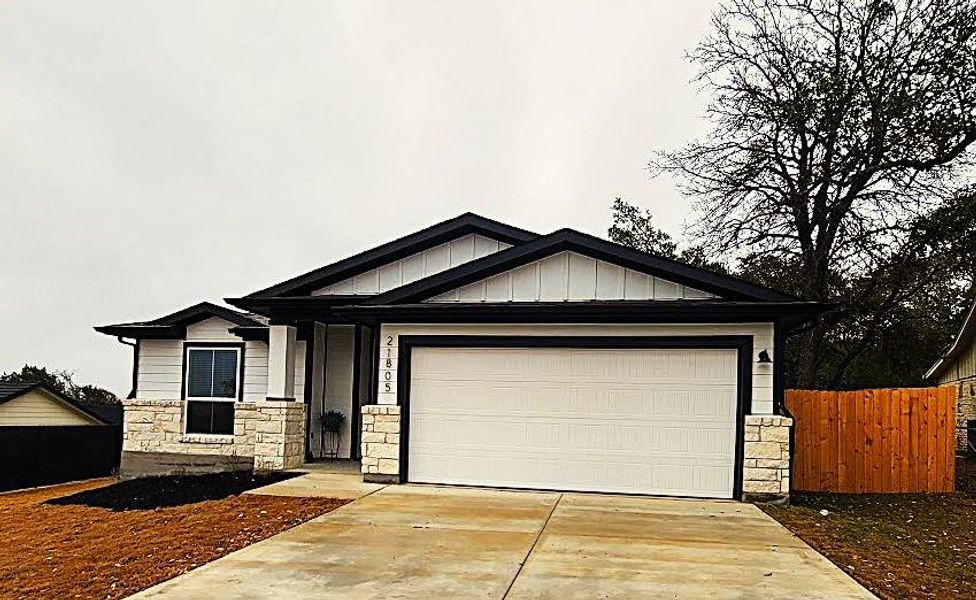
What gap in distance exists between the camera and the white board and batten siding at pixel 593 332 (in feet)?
37.2

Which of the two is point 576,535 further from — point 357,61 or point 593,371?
point 357,61

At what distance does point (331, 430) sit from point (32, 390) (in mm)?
5991

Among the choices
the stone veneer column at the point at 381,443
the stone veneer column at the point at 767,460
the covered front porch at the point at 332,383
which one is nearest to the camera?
the stone veneer column at the point at 767,460

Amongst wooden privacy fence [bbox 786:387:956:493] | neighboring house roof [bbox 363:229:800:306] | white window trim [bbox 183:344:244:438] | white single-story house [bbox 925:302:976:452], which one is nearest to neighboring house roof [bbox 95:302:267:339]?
white window trim [bbox 183:344:244:438]

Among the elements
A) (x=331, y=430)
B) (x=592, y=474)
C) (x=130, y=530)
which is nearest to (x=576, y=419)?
(x=592, y=474)

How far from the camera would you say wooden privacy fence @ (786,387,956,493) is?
1351 cm

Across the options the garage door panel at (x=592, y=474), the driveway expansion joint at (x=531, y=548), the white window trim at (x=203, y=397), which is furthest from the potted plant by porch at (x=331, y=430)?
the driveway expansion joint at (x=531, y=548)

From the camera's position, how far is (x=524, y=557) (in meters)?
7.61

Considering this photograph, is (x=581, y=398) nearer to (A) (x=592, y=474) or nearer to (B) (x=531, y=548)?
(A) (x=592, y=474)

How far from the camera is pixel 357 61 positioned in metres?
19.0

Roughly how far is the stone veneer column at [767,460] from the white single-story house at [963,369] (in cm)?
895

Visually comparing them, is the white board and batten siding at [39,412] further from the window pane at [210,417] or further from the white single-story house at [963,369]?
the white single-story house at [963,369]

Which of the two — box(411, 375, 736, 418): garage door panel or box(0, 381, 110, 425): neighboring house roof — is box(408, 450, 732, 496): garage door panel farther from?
box(0, 381, 110, 425): neighboring house roof

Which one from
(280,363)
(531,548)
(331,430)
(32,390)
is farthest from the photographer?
(32,390)
